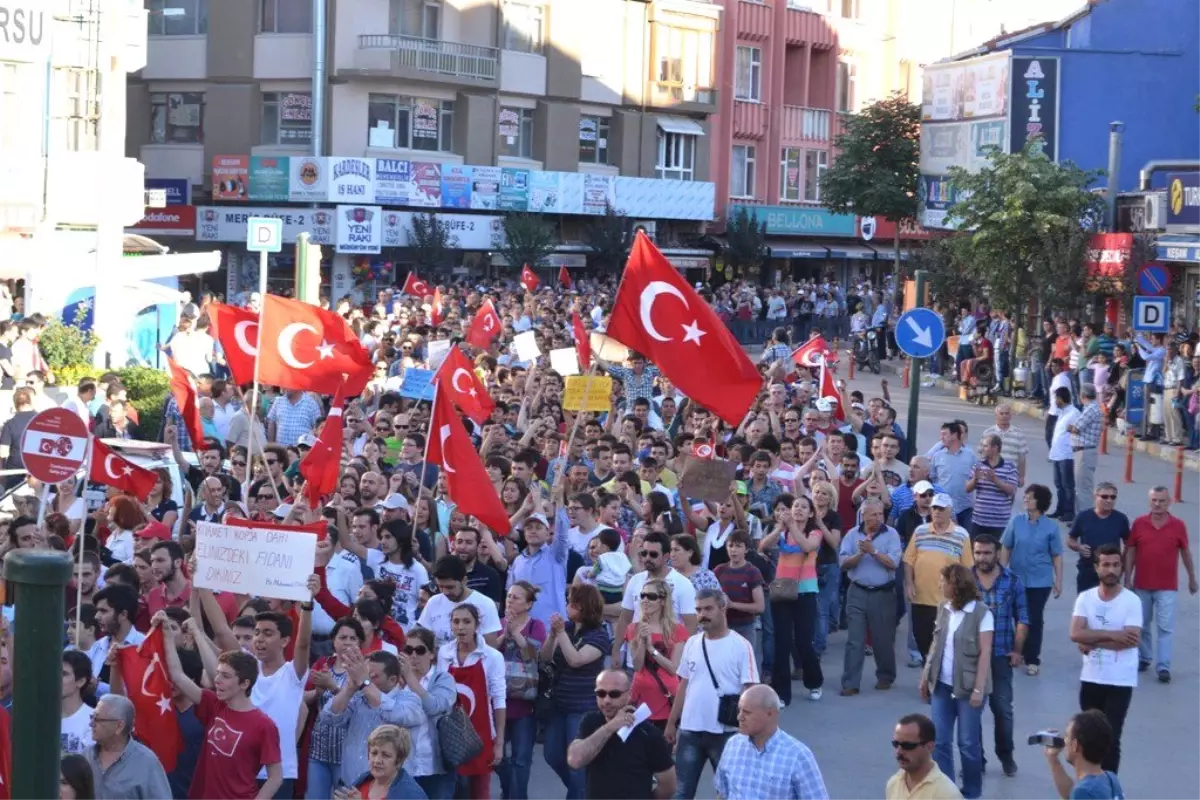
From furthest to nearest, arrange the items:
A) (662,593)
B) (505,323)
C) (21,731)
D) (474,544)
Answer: (505,323) < (474,544) < (662,593) < (21,731)

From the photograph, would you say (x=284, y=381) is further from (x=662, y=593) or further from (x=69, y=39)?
(x=69, y=39)

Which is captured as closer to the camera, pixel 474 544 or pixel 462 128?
pixel 474 544

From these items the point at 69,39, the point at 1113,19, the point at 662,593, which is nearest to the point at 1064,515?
the point at 662,593

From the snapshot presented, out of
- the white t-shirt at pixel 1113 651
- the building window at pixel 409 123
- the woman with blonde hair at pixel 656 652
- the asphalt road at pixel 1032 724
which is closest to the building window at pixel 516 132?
the building window at pixel 409 123

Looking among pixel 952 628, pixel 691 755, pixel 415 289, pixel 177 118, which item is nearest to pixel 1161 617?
pixel 952 628

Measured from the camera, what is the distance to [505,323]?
32969 millimetres

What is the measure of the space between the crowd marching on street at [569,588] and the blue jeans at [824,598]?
1.5 inches

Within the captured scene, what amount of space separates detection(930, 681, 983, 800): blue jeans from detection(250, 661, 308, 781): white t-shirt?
4.05 m

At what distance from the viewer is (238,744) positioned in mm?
8398

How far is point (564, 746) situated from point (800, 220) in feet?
181

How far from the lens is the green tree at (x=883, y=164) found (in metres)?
48.6

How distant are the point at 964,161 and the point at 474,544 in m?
35.7

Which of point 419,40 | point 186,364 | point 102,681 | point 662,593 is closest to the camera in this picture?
point 102,681

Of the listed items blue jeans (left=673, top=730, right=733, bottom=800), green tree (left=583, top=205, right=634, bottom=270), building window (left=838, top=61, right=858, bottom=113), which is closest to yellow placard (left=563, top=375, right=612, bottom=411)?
blue jeans (left=673, top=730, right=733, bottom=800)
